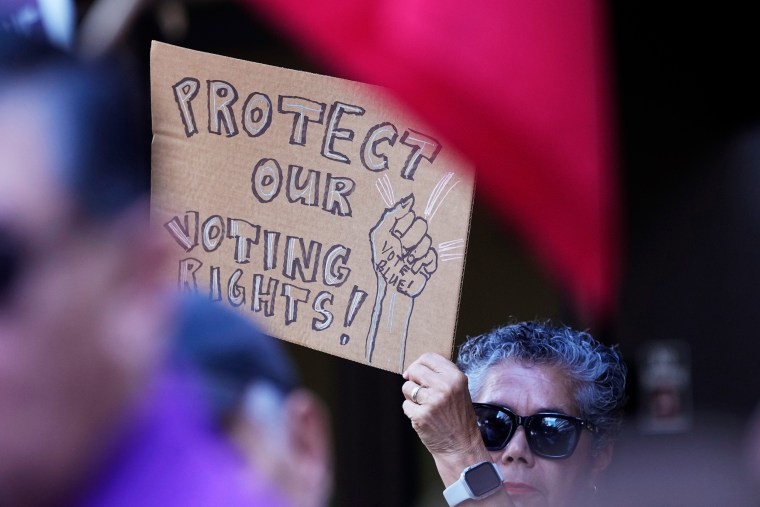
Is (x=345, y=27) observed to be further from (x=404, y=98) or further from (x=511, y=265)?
(x=511, y=265)

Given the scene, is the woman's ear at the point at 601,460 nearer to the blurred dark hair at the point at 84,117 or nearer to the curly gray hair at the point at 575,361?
the curly gray hair at the point at 575,361

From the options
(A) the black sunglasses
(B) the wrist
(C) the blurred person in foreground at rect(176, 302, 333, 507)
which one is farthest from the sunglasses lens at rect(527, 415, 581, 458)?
(C) the blurred person in foreground at rect(176, 302, 333, 507)

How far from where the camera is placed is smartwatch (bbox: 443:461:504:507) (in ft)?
5.61

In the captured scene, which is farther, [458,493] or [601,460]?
[601,460]

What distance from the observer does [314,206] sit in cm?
179

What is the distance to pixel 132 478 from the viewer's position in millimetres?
929

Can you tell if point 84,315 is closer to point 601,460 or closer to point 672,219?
point 601,460

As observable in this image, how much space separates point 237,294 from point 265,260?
0.24ft

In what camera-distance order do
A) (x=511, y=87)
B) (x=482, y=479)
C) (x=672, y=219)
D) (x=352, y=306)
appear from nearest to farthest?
(x=482, y=479)
(x=352, y=306)
(x=511, y=87)
(x=672, y=219)

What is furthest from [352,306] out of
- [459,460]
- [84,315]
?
[84,315]

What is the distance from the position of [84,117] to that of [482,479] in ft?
3.32

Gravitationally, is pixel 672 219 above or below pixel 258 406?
above

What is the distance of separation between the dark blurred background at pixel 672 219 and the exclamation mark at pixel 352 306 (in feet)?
8.34

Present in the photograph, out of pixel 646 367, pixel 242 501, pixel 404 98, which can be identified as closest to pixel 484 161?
pixel 404 98
